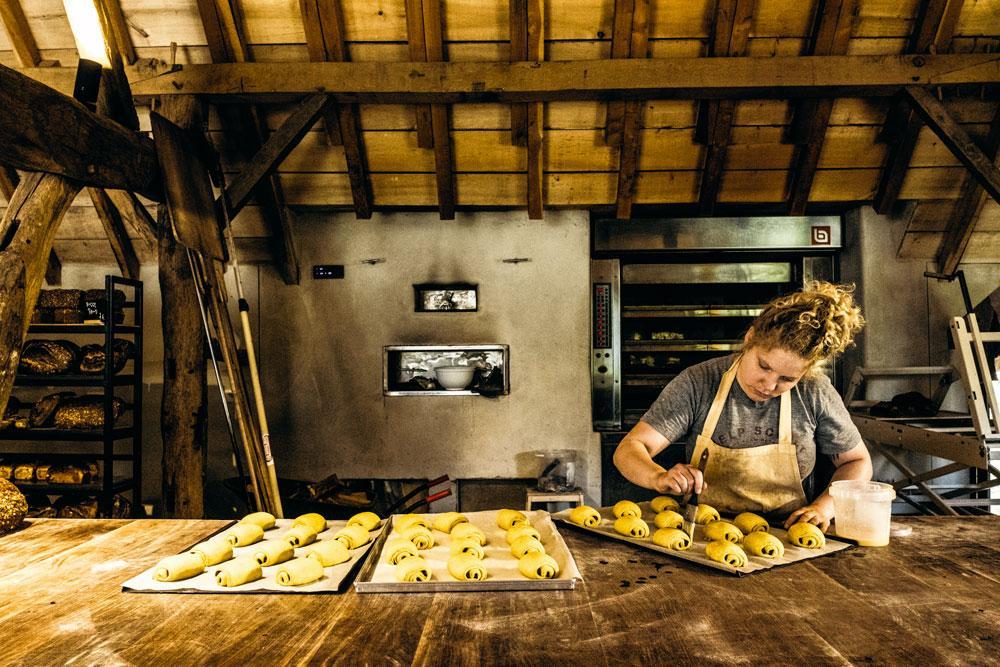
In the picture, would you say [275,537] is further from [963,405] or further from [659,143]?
[963,405]

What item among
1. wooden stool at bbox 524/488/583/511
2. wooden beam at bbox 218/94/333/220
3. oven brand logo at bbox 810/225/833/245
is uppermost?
wooden beam at bbox 218/94/333/220

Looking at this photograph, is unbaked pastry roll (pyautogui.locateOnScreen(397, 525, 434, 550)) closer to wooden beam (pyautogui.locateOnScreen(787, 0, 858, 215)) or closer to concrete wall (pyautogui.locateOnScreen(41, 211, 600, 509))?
concrete wall (pyautogui.locateOnScreen(41, 211, 600, 509))

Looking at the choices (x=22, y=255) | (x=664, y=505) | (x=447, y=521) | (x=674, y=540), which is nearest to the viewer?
(x=674, y=540)

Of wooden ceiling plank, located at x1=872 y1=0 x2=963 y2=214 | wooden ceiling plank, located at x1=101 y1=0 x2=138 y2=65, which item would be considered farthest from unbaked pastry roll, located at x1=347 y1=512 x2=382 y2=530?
wooden ceiling plank, located at x1=872 y1=0 x2=963 y2=214

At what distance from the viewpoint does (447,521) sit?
2006 mm

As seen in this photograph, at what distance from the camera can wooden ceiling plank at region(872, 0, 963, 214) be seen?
373 cm

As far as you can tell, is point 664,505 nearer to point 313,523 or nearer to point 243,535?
point 313,523

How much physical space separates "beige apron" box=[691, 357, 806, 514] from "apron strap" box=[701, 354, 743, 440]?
0.02 meters

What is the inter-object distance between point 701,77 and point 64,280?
516 cm

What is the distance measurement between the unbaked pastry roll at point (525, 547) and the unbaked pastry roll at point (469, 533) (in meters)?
0.12

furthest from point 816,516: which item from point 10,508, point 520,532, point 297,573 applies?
point 10,508

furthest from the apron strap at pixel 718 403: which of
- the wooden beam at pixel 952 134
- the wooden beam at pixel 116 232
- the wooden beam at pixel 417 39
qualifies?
the wooden beam at pixel 116 232

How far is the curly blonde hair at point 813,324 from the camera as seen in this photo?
2088mm

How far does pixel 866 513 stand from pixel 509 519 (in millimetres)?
1075
